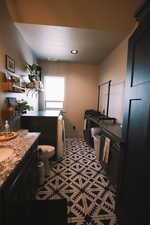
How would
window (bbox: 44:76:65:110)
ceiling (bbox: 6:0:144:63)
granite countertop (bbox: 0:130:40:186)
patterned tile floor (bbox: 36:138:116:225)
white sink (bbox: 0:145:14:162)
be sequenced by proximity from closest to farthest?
granite countertop (bbox: 0:130:40:186) → white sink (bbox: 0:145:14:162) → patterned tile floor (bbox: 36:138:116:225) → ceiling (bbox: 6:0:144:63) → window (bbox: 44:76:65:110)

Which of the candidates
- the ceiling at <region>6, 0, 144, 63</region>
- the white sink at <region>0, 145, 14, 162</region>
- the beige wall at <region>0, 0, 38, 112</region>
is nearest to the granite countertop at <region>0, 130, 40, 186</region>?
the white sink at <region>0, 145, 14, 162</region>

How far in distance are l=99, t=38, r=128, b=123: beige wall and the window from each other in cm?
163

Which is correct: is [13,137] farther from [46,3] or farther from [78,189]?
[46,3]

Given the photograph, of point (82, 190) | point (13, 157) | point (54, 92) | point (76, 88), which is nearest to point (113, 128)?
point (82, 190)

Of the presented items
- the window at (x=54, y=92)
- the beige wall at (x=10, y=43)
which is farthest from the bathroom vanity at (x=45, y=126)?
the window at (x=54, y=92)

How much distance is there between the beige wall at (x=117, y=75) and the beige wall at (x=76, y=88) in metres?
0.92

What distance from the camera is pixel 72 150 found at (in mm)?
3250

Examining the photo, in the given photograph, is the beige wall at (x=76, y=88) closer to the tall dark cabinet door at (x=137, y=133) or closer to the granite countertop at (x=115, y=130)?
the granite countertop at (x=115, y=130)

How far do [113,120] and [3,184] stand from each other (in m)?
2.43

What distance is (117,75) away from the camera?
275cm

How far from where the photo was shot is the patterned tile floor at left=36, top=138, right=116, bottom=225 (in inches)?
57.0

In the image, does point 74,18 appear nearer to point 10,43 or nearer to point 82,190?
point 10,43

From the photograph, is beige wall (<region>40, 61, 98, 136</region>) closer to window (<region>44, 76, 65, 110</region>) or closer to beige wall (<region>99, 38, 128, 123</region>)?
window (<region>44, 76, 65, 110</region>)

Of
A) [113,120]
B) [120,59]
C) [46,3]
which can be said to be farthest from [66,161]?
[46,3]
